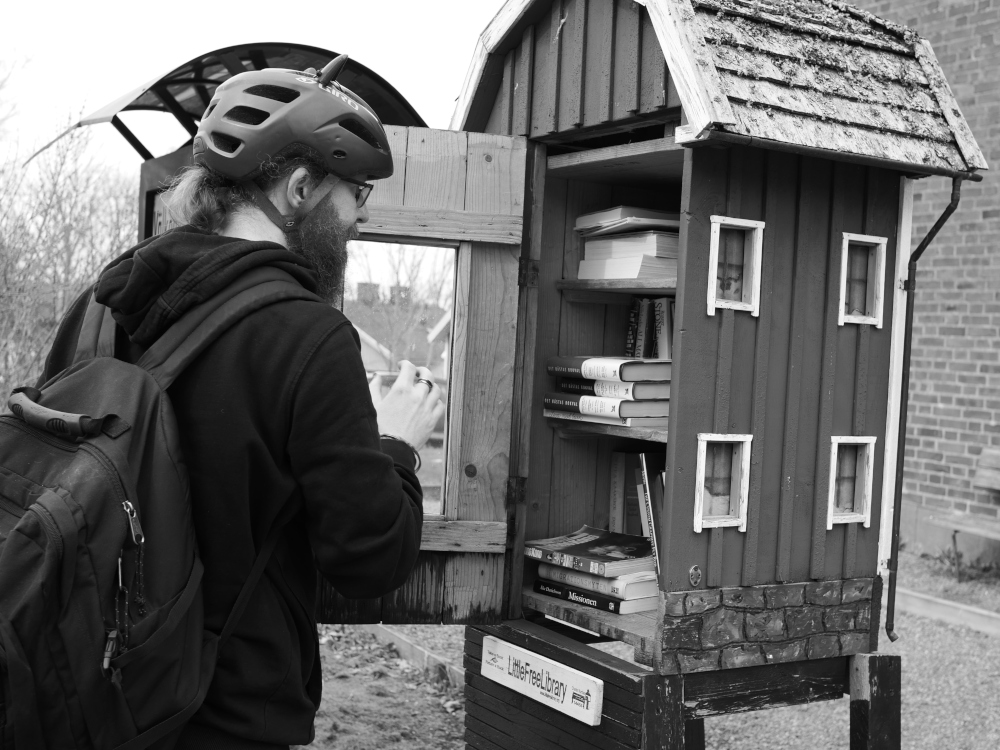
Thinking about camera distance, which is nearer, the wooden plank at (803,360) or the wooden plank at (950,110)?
the wooden plank at (803,360)

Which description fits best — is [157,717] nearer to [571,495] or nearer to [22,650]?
[22,650]

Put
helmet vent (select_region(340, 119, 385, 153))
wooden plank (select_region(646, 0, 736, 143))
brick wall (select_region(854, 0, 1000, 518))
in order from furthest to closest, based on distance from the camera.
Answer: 1. brick wall (select_region(854, 0, 1000, 518))
2. wooden plank (select_region(646, 0, 736, 143))
3. helmet vent (select_region(340, 119, 385, 153))

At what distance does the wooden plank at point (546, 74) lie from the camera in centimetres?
391

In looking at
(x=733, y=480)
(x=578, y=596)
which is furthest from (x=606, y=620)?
(x=733, y=480)

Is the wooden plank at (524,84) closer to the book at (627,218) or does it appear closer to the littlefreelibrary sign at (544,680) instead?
the book at (627,218)

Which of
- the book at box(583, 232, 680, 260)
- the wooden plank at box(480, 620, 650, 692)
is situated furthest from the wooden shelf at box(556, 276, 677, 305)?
the wooden plank at box(480, 620, 650, 692)

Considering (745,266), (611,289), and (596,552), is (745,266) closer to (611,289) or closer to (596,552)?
(611,289)

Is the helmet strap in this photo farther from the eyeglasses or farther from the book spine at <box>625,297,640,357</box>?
the book spine at <box>625,297,640,357</box>

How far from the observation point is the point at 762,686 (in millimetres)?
3576

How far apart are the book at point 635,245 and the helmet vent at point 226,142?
6.27 feet

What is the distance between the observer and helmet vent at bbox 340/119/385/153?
7.68 ft

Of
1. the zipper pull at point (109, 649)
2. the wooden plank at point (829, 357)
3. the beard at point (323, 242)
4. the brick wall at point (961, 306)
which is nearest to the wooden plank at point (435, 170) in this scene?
the wooden plank at point (829, 357)

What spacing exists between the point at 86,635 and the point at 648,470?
8.82 feet

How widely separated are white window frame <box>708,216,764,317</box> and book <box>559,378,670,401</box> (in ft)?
1.83
